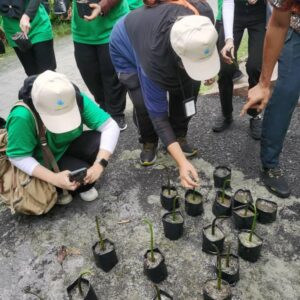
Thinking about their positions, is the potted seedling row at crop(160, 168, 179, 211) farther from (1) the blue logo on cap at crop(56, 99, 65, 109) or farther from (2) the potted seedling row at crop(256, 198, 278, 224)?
(1) the blue logo on cap at crop(56, 99, 65, 109)

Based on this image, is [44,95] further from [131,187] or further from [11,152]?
[131,187]

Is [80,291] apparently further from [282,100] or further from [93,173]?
[282,100]

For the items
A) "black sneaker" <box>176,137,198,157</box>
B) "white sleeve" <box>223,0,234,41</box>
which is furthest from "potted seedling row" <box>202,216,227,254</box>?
"white sleeve" <box>223,0,234,41</box>

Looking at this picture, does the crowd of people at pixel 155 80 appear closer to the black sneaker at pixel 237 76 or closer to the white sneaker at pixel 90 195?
the white sneaker at pixel 90 195

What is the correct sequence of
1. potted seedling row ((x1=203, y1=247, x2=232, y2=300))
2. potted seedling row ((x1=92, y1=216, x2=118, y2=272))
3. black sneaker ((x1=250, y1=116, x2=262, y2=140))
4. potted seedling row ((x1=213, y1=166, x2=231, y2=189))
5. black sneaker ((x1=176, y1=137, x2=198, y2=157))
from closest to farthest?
potted seedling row ((x1=203, y1=247, x2=232, y2=300)), potted seedling row ((x1=92, y1=216, x2=118, y2=272)), potted seedling row ((x1=213, y1=166, x2=231, y2=189)), black sneaker ((x1=176, y1=137, x2=198, y2=157)), black sneaker ((x1=250, y1=116, x2=262, y2=140))

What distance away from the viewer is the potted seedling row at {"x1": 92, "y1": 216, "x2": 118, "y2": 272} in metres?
1.97

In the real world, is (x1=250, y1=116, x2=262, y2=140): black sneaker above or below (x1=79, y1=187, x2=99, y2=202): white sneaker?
below

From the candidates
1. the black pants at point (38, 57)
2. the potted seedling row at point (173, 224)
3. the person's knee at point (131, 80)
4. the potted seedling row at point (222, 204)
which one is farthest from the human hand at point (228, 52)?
the black pants at point (38, 57)

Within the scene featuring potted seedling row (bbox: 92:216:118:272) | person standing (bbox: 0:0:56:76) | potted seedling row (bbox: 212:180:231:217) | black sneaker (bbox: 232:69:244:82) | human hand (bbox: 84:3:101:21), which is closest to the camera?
potted seedling row (bbox: 92:216:118:272)

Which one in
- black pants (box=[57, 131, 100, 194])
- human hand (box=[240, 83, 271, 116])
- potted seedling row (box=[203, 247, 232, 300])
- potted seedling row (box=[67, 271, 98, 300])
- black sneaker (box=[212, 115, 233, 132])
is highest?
human hand (box=[240, 83, 271, 116])

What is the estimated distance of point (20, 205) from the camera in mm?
2230

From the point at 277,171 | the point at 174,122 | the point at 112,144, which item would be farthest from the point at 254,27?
the point at 112,144

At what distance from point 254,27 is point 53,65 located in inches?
73.6

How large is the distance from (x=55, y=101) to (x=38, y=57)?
1.60m
